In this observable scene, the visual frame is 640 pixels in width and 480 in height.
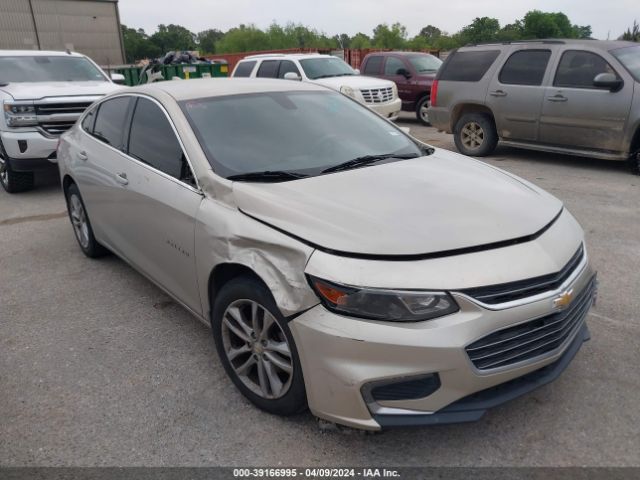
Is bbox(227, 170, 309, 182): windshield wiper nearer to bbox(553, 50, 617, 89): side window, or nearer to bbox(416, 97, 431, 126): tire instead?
bbox(553, 50, 617, 89): side window

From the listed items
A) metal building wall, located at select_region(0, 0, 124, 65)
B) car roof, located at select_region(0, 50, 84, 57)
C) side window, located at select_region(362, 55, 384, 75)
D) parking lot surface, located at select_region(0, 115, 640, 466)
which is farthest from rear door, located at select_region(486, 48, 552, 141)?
metal building wall, located at select_region(0, 0, 124, 65)

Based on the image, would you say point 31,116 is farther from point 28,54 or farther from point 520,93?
point 520,93

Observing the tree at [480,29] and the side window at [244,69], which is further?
the tree at [480,29]

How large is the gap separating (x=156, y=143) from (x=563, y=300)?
8.63 ft

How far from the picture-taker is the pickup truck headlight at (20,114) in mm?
7277

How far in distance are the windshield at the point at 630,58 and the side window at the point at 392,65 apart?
701 centimetres

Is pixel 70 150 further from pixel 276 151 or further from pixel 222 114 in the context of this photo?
pixel 276 151

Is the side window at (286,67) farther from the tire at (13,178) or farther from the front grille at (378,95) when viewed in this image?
the tire at (13,178)

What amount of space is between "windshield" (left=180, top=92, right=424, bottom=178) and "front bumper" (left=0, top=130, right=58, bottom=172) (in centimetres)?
481

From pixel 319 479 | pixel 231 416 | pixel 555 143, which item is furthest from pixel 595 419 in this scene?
pixel 555 143

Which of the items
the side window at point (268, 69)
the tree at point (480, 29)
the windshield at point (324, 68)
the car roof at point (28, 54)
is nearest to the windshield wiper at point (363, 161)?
the car roof at point (28, 54)

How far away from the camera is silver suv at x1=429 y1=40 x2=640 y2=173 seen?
742cm

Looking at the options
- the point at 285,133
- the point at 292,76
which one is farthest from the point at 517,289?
the point at 292,76

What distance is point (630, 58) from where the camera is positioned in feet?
24.9
